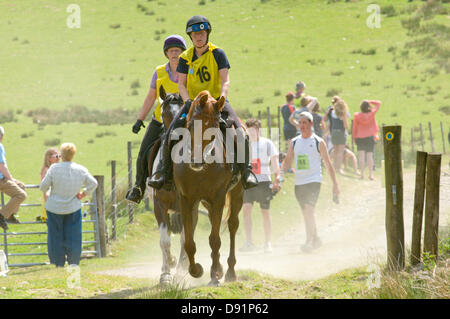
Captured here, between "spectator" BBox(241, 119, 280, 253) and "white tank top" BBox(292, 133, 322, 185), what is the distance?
0.62 metres

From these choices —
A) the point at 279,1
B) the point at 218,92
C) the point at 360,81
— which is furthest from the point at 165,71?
the point at 279,1

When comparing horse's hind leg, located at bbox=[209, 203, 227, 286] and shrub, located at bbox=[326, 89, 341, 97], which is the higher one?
shrub, located at bbox=[326, 89, 341, 97]

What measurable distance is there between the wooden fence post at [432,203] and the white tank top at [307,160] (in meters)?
4.30

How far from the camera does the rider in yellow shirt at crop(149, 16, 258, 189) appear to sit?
31.8ft

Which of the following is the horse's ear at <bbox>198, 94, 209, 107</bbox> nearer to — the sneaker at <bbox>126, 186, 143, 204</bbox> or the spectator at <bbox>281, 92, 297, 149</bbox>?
the sneaker at <bbox>126, 186, 143, 204</bbox>

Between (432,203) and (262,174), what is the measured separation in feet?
17.6

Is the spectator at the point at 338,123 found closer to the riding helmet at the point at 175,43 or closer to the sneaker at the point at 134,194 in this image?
the riding helmet at the point at 175,43

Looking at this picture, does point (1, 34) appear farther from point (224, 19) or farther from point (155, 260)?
point (155, 260)

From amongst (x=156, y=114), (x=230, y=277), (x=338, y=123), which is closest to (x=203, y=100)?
(x=156, y=114)

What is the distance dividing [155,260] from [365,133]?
896cm

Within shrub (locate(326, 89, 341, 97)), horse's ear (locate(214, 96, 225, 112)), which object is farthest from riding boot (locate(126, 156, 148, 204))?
shrub (locate(326, 89, 341, 97))

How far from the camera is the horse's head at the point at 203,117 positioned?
336 inches

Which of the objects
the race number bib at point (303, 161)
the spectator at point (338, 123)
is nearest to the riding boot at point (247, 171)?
the race number bib at point (303, 161)
